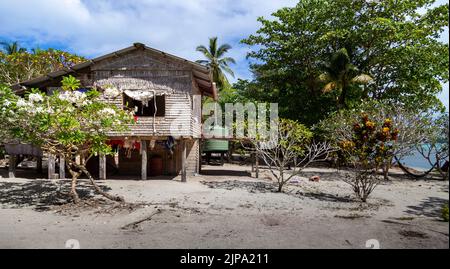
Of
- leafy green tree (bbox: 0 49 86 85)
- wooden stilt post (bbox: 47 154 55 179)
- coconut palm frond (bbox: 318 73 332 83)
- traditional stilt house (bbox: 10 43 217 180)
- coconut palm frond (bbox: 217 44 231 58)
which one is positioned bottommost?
wooden stilt post (bbox: 47 154 55 179)

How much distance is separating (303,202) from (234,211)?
288 cm

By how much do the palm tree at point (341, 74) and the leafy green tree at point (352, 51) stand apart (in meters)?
1.49

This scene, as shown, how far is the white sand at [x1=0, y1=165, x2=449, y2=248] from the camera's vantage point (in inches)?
231

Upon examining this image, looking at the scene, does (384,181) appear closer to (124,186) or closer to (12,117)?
(124,186)

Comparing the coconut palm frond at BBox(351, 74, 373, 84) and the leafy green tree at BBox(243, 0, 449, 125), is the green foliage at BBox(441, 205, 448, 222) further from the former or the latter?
the coconut palm frond at BBox(351, 74, 373, 84)

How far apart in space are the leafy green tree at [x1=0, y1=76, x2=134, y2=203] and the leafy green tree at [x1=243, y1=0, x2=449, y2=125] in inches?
683

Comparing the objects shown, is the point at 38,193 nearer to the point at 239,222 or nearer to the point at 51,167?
the point at 51,167

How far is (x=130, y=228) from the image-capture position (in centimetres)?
736

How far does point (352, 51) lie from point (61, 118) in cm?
2264

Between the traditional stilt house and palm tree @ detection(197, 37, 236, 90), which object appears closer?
the traditional stilt house

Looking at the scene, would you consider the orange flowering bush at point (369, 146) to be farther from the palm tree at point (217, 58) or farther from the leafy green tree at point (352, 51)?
the palm tree at point (217, 58)

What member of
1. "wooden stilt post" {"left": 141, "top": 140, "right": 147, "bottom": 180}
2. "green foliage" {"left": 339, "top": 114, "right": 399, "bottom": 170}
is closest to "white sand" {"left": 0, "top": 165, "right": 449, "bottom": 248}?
"green foliage" {"left": 339, "top": 114, "right": 399, "bottom": 170}

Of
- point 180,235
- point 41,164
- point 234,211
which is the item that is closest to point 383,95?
point 234,211

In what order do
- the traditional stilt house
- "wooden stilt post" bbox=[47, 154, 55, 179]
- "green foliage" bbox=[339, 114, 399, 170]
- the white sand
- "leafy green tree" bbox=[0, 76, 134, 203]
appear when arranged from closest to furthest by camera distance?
the white sand < "leafy green tree" bbox=[0, 76, 134, 203] < "green foliage" bbox=[339, 114, 399, 170] < "wooden stilt post" bbox=[47, 154, 55, 179] < the traditional stilt house
